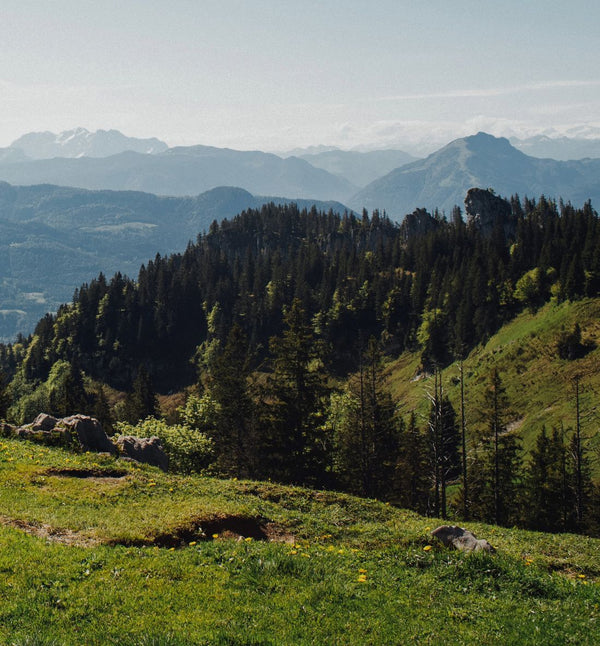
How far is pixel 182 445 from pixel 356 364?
10231 centimetres

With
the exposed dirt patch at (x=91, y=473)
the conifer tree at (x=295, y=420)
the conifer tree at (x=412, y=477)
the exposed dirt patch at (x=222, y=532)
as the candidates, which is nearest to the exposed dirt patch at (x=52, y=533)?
the exposed dirt patch at (x=222, y=532)

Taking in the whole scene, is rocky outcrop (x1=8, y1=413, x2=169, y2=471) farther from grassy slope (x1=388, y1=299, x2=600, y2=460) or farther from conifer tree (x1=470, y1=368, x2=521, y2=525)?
grassy slope (x1=388, y1=299, x2=600, y2=460)

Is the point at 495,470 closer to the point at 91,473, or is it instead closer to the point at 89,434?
the point at 89,434

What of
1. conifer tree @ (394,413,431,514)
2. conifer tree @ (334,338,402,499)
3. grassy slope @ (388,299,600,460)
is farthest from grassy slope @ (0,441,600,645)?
grassy slope @ (388,299,600,460)

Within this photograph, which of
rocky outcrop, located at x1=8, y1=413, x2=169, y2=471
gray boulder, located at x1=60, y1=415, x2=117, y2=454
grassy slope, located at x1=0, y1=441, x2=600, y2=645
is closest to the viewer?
grassy slope, located at x1=0, y1=441, x2=600, y2=645

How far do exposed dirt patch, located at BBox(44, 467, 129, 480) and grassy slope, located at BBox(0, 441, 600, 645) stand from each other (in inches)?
98.5

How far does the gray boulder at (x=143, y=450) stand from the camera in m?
36.9

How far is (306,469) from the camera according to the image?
50188 mm

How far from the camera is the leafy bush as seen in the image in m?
55.8

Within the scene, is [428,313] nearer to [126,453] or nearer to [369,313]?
[369,313]

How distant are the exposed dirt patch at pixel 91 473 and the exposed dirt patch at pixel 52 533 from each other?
24.6 feet

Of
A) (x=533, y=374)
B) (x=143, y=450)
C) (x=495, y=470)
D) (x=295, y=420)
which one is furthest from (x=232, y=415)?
(x=533, y=374)

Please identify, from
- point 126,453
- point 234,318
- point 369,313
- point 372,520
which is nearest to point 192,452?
point 126,453

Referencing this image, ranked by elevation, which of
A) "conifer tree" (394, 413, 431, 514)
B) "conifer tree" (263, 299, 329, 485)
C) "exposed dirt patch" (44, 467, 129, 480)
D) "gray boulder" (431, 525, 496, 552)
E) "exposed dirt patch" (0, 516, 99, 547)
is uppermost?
"exposed dirt patch" (0, 516, 99, 547)
